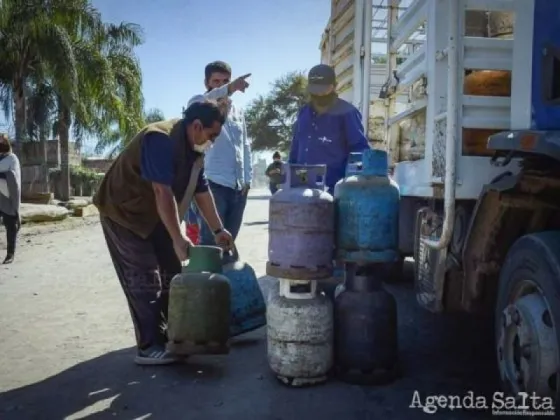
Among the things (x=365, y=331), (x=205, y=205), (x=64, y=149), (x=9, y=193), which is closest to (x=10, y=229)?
(x=9, y=193)

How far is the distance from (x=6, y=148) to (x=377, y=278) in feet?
20.8

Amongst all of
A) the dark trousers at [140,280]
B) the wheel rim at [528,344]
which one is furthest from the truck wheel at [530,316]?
the dark trousers at [140,280]

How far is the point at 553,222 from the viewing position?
7.68 feet

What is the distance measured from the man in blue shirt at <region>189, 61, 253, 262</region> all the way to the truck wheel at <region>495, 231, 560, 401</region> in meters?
2.27

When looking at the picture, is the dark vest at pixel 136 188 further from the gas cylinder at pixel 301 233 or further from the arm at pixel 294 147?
the arm at pixel 294 147

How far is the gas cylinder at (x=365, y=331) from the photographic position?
299 centimetres

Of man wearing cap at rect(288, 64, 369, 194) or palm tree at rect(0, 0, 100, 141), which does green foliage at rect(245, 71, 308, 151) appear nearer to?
palm tree at rect(0, 0, 100, 141)

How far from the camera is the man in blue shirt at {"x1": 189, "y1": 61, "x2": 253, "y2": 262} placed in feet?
13.4

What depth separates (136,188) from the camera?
11.1ft

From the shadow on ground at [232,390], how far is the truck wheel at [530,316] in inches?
20.0

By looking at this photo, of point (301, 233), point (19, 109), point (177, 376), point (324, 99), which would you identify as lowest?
point (177, 376)

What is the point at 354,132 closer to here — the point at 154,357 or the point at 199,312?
the point at 199,312

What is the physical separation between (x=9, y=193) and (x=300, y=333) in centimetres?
590

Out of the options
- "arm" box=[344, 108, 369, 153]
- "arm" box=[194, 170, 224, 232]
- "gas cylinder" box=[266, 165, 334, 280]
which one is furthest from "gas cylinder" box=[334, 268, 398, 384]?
"arm" box=[344, 108, 369, 153]
